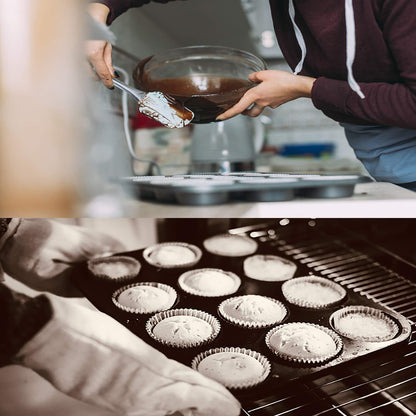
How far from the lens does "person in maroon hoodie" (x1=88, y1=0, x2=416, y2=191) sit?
793 millimetres

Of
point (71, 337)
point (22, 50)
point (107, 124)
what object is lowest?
point (71, 337)

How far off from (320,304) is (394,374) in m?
0.24

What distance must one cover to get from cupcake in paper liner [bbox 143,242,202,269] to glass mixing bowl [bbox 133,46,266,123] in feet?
1.71

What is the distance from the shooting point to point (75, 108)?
2.76ft

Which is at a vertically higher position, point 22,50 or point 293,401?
point 22,50

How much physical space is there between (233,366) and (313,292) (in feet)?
1.26

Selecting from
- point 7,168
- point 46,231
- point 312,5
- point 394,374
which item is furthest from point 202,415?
point 312,5

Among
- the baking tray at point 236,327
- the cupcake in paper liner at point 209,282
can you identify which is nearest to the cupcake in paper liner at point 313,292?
the baking tray at point 236,327

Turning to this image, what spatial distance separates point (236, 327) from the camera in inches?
37.7

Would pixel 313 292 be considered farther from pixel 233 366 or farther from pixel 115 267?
pixel 115 267

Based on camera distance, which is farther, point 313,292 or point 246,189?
point 313,292

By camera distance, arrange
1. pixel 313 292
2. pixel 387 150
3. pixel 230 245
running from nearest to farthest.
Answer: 1. pixel 387 150
2. pixel 313 292
3. pixel 230 245

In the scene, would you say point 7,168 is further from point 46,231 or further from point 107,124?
point 46,231

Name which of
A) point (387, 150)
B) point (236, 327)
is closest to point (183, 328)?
point (236, 327)
